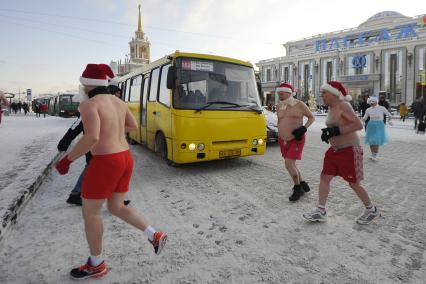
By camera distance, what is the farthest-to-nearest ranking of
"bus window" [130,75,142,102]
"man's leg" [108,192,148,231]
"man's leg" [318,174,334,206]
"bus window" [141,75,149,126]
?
"bus window" [130,75,142,102], "bus window" [141,75,149,126], "man's leg" [318,174,334,206], "man's leg" [108,192,148,231]

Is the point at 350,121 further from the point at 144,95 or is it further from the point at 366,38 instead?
the point at 366,38

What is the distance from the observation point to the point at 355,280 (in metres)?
2.69

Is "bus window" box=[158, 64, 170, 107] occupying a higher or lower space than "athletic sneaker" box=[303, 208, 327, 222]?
higher

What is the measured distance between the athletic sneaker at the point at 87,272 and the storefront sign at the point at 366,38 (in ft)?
227

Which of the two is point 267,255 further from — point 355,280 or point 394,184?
point 394,184

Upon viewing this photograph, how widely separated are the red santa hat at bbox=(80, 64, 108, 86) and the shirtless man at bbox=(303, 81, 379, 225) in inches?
97.1

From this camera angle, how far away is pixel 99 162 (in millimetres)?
2604

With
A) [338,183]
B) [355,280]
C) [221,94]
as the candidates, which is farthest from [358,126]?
[221,94]

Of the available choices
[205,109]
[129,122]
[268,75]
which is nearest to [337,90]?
[129,122]

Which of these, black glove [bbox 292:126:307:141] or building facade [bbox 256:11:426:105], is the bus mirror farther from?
building facade [bbox 256:11:426:105]

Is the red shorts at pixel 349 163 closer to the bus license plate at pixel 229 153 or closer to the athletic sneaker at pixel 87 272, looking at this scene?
the athletic sneaker at pixel 87 272

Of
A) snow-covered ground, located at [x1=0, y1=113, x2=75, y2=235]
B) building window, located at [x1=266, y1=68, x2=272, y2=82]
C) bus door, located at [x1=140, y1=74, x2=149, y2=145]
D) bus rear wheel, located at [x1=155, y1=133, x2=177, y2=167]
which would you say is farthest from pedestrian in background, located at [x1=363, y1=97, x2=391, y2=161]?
building window, located at [x1=266, y1=68, x2=272, y2=82]

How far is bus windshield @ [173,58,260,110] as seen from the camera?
6.69m

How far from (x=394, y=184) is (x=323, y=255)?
342cm
